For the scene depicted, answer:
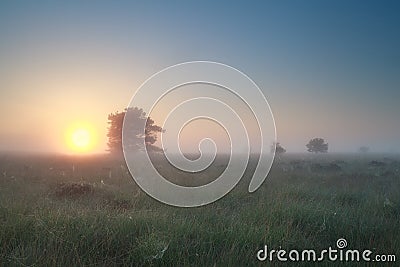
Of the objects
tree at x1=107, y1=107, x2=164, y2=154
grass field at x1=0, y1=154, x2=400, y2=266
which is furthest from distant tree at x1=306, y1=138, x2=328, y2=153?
grass field at x1=0, y1=154, x2=400, y2=266

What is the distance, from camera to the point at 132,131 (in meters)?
39.1

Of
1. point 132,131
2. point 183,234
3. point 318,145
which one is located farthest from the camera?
point 318,145

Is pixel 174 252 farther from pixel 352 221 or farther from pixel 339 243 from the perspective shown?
pixel 352 221

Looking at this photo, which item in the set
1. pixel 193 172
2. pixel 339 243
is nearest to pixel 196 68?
pixel 339 243

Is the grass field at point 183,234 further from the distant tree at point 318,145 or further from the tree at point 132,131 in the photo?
the distant tree at point 318,145

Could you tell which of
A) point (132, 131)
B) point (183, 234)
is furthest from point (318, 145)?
point (183, 234)

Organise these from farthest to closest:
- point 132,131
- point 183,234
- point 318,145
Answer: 1. point 318,145
2. point 132,131
3. point 183,234

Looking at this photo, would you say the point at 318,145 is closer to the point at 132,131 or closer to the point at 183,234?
the point at 132,131

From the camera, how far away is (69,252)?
4543mm

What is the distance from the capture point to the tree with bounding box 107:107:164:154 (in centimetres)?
3775

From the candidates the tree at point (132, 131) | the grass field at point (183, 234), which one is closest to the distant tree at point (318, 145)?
the tree at point (132, 131)

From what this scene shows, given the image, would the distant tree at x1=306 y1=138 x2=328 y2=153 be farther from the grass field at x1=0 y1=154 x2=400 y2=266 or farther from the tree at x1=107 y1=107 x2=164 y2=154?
the grass field at x1=0 y1=154 x2=400 y2=266

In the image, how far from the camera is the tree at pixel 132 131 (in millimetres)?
37750

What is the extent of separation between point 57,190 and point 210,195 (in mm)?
4482
